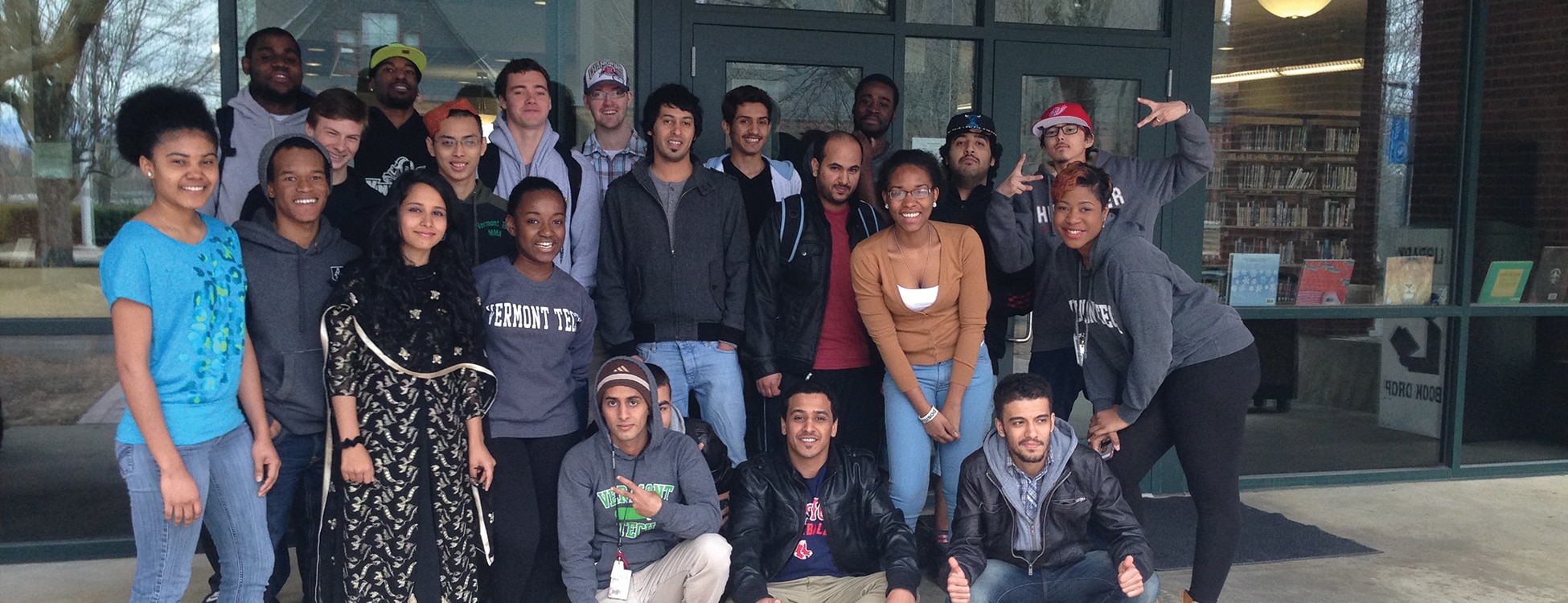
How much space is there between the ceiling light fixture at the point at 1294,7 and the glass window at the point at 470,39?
323cm

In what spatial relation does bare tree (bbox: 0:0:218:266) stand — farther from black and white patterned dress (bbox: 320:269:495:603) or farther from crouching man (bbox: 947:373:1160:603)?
crouching man (bbox: 947:373:1160:603)

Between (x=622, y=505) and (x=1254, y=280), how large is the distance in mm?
3691

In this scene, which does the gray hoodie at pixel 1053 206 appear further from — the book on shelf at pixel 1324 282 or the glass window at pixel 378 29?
the glass window at pixel 378 29

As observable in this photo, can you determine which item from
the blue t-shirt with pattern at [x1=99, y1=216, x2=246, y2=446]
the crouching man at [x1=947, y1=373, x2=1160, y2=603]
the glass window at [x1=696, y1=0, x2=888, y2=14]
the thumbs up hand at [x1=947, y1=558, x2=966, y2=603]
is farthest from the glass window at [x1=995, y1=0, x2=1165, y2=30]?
the blue t-shirt with pattern at [x1=99, y1=216, x2=246, y2=446]

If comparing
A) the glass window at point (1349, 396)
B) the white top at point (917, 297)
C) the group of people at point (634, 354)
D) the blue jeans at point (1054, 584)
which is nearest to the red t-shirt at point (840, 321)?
the group of people at point (634, 354)

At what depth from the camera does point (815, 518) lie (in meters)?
3.44

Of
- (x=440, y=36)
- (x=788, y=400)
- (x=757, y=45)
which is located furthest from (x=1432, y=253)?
(x=440, y=36)

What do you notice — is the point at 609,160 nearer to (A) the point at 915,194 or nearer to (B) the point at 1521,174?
(A) the point at 915,194

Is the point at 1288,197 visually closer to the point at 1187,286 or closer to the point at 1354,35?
the point at 1354,35

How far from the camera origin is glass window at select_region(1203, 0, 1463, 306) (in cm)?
551

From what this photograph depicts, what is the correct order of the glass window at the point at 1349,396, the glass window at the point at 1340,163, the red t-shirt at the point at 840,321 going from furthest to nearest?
the glass window at the point at 1349,396, the glass window at the point at 1340,163, the red t-shirt at the point at 840,321

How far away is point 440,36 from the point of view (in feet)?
15.1

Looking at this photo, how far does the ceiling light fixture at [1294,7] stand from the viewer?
5547 mm

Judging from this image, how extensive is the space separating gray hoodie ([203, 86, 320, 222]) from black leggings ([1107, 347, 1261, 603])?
301 centimetres
